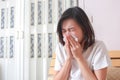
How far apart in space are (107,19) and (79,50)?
3.74 ft

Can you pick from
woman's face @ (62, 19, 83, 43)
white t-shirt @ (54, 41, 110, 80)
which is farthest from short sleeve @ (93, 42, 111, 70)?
woman's face @ (62, 19, 83, 43)

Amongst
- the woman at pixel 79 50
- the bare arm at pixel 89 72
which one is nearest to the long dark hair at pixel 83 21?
the woman at pixel 79 50

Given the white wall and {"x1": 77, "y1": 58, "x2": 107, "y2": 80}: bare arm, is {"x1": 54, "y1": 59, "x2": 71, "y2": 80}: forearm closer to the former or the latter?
{"x1": 77, "y1": 58, "x2": 107, "y2": 80}: bare arm

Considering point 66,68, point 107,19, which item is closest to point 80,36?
point 66,68

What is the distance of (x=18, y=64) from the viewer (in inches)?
96.0

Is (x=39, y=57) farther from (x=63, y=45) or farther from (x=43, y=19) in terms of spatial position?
(x=63, y=45)

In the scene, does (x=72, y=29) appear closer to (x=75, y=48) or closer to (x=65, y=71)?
(x=75, y=48)

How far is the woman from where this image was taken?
102 centimetres

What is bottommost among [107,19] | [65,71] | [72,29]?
[65,71]

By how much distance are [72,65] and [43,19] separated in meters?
1.35

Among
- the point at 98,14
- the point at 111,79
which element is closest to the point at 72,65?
the point at 111,79

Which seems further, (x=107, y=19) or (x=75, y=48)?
(x=107, y=19)

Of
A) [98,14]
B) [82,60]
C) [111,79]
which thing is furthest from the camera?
[98,14]

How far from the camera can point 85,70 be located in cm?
98
